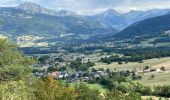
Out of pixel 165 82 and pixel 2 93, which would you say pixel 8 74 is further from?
pixel 165 82

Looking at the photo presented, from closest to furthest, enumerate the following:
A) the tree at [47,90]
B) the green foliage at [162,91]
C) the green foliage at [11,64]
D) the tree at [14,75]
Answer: the tree at [14,75] < the green foliage at [11,64] < the tree at [47,90] < the green foliage at [162,91]

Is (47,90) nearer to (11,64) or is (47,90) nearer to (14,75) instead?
(14,75)

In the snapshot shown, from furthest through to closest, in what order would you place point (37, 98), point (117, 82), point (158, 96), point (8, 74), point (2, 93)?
1. point (117, 82)
2. point (158, 96)
3. point (37, 98)
4. point (8, 74)
5. point (2, 93)

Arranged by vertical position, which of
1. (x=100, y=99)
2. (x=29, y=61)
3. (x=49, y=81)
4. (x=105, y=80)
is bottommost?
(x=105, y=80)

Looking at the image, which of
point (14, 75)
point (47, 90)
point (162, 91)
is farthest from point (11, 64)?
point (162, 91)

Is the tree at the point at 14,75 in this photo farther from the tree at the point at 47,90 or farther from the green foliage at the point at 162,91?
the green foliage at the point at 162,91

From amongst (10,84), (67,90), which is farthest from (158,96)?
(10,84)

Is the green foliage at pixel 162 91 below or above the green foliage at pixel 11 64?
below

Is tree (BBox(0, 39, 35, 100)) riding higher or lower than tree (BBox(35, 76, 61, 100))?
higher

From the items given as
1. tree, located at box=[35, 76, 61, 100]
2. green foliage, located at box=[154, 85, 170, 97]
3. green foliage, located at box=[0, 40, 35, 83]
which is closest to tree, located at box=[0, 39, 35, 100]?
green foliage, located at box=[0, 40, 35, 83]

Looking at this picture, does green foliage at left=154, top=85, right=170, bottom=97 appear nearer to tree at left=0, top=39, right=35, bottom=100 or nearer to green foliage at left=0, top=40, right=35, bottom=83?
tree at left=0, top=39, right=35, bottom=100

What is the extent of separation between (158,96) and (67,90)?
76970 mm

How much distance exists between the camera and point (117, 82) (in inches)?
7362

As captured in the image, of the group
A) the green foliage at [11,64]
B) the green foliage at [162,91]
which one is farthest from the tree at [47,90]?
the green foliage at [162,91]
